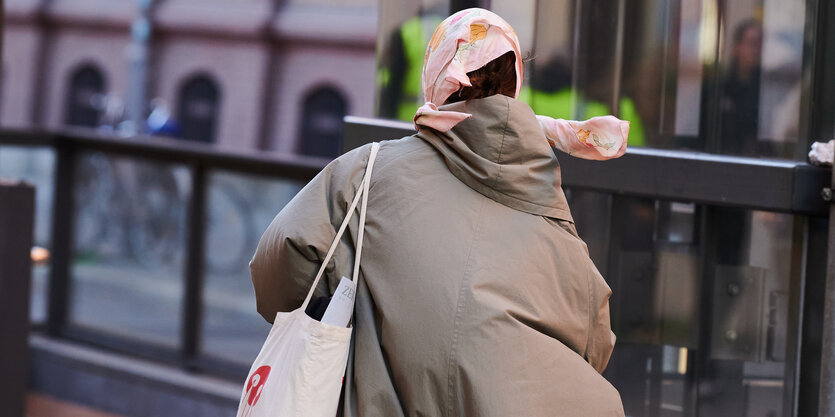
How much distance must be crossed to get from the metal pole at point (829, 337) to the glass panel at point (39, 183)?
15.4ft

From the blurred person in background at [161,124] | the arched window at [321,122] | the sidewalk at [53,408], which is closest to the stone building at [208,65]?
the arched window at [321,122]

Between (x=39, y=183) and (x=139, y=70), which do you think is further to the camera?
(x=139, y=70)

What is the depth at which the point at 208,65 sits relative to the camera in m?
24.4

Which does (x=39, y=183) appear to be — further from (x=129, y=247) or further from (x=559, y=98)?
(x=559, y=98)

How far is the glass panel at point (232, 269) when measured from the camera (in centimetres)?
560

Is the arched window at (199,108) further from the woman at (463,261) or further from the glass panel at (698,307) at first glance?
the woman at (463,261)

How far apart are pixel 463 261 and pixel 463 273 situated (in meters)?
0.02

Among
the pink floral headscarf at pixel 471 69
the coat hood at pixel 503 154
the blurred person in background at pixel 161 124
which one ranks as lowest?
the coat hood at pixel 503 154

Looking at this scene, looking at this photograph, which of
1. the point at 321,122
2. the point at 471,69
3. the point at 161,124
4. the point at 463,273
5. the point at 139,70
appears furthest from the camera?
the point at 139,70

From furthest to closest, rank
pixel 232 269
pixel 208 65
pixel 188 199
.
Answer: pixel 208 65
pixel 188 199
pixel 232 269

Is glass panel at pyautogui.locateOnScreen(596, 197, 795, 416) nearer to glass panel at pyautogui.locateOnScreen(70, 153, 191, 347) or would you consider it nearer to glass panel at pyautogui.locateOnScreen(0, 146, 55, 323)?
glass panel at pyautogui.locateOnScreen(70, 153, 191, 347)

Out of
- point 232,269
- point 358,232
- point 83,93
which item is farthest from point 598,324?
point 83,93

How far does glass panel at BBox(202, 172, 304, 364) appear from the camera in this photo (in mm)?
5598

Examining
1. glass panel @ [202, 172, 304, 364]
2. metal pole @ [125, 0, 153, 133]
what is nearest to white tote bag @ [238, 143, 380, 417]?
glass panel @ [202, 172, 304, 364]
